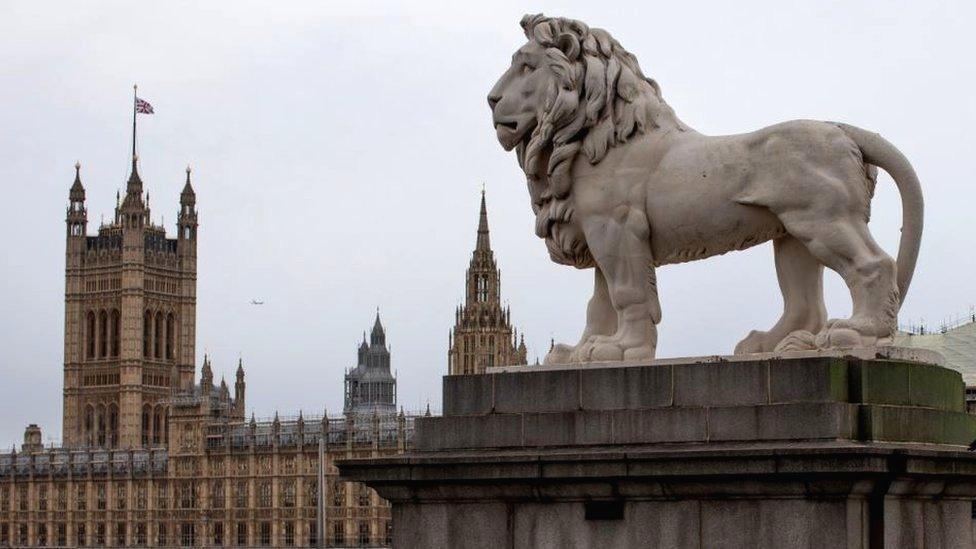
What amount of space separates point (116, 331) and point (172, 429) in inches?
1342

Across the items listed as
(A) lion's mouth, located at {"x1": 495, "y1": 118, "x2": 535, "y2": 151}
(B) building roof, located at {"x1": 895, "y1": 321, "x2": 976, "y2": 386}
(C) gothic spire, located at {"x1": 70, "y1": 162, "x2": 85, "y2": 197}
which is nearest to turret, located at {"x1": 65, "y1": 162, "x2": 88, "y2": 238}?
(C) gothic spire, located at {"x1": 70, "y1": 162, "x2": 85, "y2": 197}

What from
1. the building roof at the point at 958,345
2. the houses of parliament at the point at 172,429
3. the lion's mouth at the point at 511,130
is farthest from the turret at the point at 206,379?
the lion's mouth at the point at 511,130

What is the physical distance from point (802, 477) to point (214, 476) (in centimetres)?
9792

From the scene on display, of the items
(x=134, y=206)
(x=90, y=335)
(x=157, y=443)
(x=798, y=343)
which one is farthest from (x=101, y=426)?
(x=798, y=343)

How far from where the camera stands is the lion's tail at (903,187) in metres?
11.4

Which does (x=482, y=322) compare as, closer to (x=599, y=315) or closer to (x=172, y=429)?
(x=172, y=429)

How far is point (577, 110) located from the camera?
11.9m

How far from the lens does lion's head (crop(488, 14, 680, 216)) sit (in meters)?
11.9

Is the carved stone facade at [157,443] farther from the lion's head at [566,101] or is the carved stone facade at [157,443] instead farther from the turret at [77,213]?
the lion's head at [566,101]

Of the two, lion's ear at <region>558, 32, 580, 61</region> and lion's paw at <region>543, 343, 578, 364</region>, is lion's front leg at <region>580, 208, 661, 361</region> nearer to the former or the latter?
lion's paw at <region>543, 343, 578, 364</region>

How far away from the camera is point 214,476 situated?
4183 inches

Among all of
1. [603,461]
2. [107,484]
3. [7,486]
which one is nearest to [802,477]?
[603,461]

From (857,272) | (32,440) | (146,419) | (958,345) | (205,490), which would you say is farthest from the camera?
(146,419)

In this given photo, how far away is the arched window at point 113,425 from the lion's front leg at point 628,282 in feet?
423
